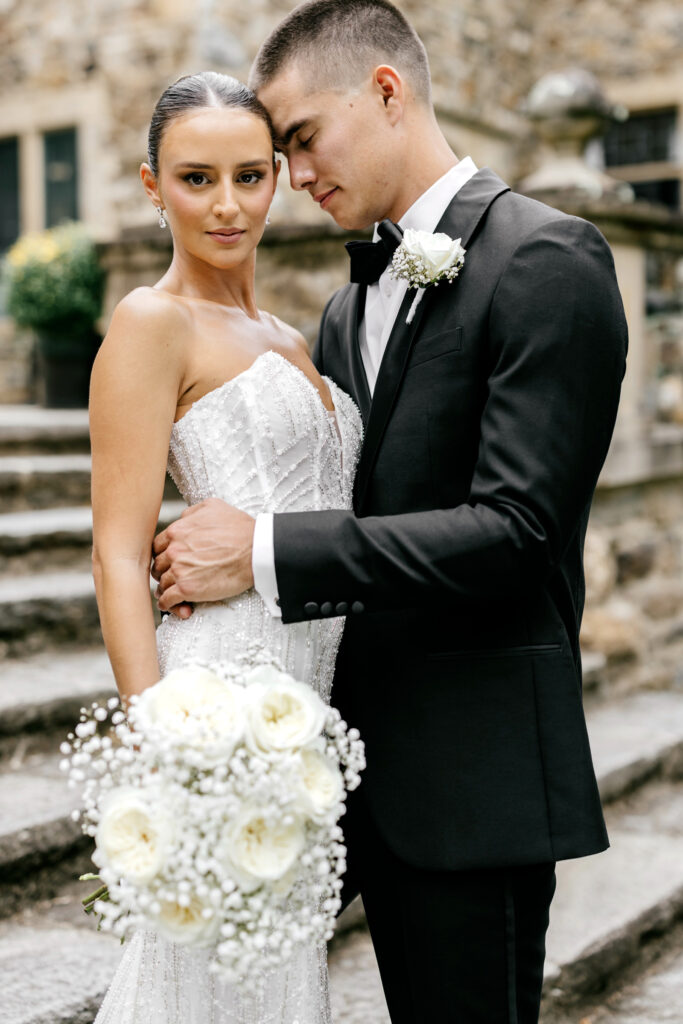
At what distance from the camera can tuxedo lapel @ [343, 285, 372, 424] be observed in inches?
87.0

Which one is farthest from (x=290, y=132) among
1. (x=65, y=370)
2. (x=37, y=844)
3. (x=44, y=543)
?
(x=65, y=370)

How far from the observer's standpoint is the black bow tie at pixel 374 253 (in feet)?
6.98

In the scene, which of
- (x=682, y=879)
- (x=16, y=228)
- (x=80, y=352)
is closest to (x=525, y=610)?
(x=682, y=879)

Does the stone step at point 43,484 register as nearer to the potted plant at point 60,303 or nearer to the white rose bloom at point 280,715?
the potted plant at point 60,303

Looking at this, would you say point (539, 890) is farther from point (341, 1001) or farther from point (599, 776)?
point (599, 776)

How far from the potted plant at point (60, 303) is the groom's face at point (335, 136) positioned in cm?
508

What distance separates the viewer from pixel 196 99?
2.00m

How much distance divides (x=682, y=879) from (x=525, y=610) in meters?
2.19

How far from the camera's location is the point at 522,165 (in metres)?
11.2

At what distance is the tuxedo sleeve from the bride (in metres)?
0.23

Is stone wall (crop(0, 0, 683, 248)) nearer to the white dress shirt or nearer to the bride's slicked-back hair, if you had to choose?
the white dress shirt

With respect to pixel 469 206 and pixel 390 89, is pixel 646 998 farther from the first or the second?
pixel 390 89

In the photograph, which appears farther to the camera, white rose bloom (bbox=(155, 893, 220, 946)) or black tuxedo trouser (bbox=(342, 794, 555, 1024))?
Result: black tuxedo trouser (bbox=(342, 794, 555, 1024))

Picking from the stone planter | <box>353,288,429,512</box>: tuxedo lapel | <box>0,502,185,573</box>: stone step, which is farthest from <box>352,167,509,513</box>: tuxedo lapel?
the stone planter
